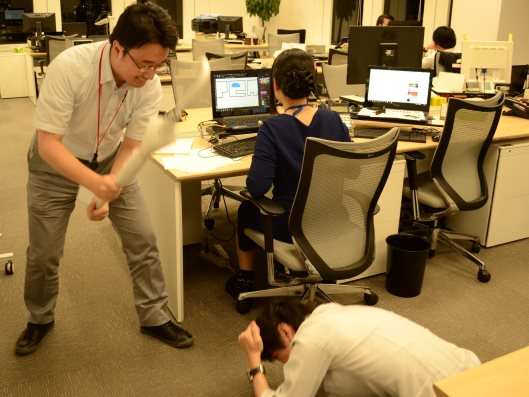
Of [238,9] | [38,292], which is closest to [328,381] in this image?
[38,292]

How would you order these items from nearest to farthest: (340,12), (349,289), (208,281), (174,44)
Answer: (174,44), (349,289), (208,281), (340,12)

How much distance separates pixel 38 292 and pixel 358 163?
4.83 ft

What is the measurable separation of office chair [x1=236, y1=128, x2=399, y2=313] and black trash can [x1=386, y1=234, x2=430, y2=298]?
530 millimetres

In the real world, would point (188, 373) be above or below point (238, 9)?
below

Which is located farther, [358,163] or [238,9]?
[238,9]

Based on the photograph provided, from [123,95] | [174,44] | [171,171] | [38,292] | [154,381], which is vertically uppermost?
[174,44]

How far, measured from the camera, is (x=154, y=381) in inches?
94.5

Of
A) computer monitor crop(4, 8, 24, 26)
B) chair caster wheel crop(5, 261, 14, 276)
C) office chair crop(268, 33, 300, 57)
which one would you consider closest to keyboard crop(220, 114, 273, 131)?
chair caster wheel crop(5, 261, 14, 276)

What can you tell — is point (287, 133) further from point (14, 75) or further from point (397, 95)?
point (14, 75)

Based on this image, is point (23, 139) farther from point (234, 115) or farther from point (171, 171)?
point (171, 171)

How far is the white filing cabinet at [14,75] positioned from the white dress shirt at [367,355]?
7980mm

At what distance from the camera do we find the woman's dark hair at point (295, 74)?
2602mm

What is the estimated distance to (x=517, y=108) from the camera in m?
4.18

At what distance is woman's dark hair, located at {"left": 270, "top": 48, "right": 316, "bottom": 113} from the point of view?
2.60 metres
